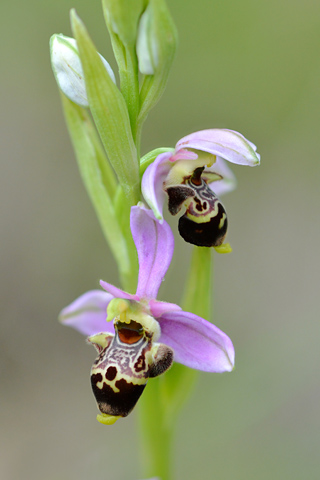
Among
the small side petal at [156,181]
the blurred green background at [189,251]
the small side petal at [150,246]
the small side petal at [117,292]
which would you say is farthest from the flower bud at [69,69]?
the blurred green background at [189,251]

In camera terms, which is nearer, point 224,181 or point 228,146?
point 228,146

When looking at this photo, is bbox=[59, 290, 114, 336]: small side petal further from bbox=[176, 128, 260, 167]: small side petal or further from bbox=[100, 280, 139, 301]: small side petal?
bbox=[176, 128, 260, 167]: small side petal

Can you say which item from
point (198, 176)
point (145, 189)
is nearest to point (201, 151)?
point (198, 176)

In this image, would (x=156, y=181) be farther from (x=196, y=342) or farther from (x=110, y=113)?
(x=196, y=342)

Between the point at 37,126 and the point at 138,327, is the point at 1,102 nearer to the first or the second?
the point at 37,126

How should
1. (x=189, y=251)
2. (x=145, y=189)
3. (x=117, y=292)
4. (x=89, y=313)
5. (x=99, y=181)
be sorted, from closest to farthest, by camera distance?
1. (x=145, y=189)
2. (x=117, y=292)
3. (x=99, y=181)
4. (x=89, y=313)
5. (x=189, y=251)

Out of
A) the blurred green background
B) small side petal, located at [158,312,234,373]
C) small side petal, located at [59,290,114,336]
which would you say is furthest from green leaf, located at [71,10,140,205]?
the blurred green background

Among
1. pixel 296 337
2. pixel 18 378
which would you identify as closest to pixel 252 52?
pixel 296 337
